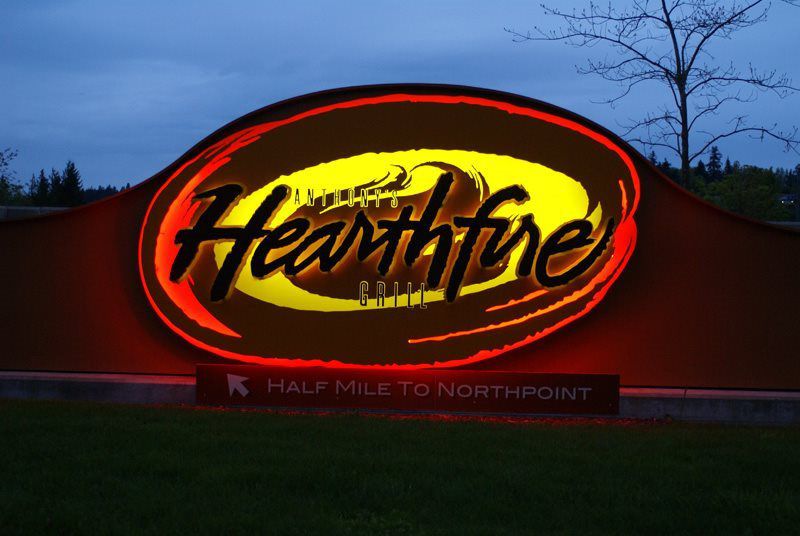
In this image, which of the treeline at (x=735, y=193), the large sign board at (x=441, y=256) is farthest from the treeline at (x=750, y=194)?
the large sign board at (x=441, y=256)

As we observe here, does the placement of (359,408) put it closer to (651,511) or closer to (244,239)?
(244,239)

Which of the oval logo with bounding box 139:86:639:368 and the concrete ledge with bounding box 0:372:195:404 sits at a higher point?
the oval logo with bounding box 139:86:639:368

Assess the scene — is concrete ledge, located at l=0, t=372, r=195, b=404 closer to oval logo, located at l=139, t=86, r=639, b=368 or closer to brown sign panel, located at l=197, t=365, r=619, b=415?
brown sign panel, located at l=197, t=365, r=619, b=415

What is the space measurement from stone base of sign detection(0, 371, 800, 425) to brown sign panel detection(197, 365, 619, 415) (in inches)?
17.5

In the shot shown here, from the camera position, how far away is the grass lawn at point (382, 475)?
7.28m

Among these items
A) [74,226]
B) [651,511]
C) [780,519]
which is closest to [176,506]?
[651,511]

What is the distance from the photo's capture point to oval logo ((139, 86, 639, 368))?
12.5 m

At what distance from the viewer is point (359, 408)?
40.2ft

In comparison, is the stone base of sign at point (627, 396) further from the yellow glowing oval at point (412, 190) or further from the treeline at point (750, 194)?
the treeline at point (750, 194)

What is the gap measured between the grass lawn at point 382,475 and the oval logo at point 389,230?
1.50m

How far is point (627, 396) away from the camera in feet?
39.6

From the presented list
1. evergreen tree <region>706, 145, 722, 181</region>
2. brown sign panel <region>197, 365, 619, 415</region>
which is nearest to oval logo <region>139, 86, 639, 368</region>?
brown sign panel <region>197, 365, 619, 415</region>

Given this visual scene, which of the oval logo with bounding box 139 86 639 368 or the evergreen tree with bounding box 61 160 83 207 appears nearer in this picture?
the oval logo with bounding box 139 86 639 368

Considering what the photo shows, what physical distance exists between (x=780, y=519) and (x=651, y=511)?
961mm
